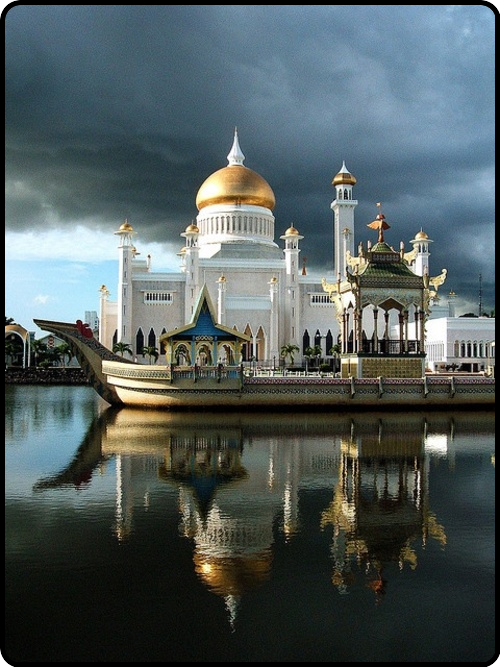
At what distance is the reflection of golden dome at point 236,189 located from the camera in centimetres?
5128

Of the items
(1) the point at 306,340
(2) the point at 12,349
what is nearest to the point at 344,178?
(1) the point at 306,340

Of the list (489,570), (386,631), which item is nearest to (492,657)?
(386,631)

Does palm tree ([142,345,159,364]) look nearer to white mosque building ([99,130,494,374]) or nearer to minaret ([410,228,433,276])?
white mosque building ([99,130,494,374])

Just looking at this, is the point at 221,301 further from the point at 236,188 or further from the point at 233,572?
the point at 233,572

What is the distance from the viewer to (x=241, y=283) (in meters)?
48.6

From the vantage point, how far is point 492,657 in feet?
19.1

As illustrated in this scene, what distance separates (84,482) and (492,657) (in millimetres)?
8297

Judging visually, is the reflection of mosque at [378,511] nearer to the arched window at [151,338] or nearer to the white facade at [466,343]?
the white facade at [466,343]

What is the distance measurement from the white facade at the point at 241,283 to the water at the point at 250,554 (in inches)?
1167

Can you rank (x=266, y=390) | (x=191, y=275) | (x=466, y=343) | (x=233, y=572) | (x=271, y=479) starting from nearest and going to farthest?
1. (x=233, y=572)
2. (x=271, y=479)
3. (x=266, y=390)
4. (x=466, y=343)
5. (x=191, y=275)

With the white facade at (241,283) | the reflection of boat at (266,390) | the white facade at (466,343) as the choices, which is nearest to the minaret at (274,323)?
the white facade at (241,283)

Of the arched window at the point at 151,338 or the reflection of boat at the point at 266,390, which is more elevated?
the arched window at the point at 151,338

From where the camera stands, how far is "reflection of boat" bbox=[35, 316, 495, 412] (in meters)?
23.9

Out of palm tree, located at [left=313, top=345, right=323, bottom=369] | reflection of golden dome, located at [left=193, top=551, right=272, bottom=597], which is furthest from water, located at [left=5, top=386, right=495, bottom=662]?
palm tree, located at [left=313, top=345, right=323, bottom=369]
